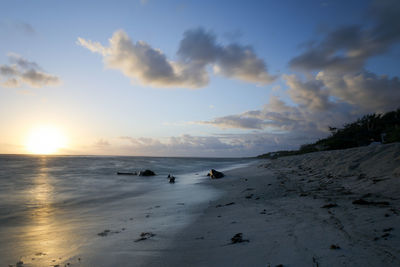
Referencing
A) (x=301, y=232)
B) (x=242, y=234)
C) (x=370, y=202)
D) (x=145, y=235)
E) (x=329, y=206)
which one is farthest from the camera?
(x=329, y=206)

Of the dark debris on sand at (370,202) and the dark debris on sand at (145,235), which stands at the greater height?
the dark debris on sand at (370,202)

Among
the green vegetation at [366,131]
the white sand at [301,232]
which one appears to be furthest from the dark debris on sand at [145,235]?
the green vegetation at [366,131]

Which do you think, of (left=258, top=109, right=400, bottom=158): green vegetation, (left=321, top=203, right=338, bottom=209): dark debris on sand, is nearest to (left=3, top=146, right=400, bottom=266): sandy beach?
(left=321, top=203, right=338, bottom=209): dark debris on sand

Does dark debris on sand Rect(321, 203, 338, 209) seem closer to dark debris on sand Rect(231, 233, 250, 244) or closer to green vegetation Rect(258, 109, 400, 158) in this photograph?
dark debris on sand Rect(231, 233, 250, 244)

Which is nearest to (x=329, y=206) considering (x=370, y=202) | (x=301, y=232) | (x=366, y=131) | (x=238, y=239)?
(x=370, y=202)

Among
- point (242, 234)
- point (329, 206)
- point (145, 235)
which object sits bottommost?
point (145, 235)

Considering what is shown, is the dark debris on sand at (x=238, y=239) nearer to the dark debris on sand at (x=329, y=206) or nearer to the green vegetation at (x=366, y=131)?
the dark debris on sand at (x=329, y=206)

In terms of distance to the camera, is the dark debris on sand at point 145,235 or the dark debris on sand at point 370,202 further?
the dark debris on sand at point 370,202

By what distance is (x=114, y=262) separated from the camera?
2.97 metres

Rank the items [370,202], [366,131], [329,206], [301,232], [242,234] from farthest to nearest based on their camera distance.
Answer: [366,131]
[329,206]
[370,202]
[242,234]
[301,232]

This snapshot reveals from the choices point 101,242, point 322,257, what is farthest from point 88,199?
point 322,257

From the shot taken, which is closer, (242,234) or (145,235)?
(242,234)

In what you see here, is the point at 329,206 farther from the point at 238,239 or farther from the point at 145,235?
the point at 145,235

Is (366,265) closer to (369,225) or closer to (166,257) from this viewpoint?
(369,225)
